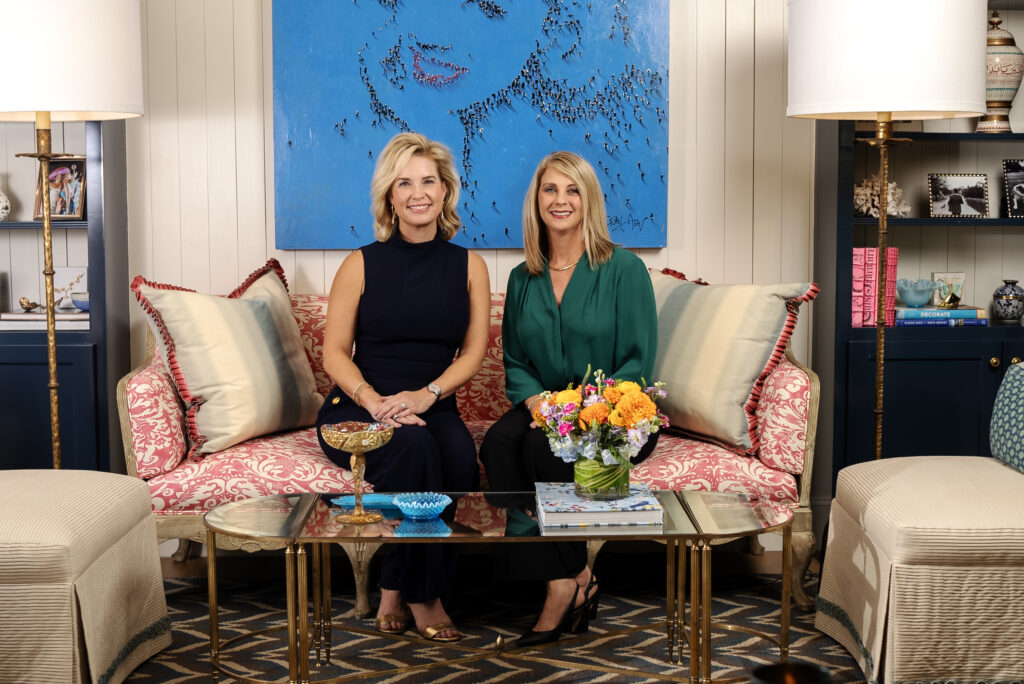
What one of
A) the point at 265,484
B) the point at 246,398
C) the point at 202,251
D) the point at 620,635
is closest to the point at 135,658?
the point at 265,484

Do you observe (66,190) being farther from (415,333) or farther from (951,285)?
(951,285)

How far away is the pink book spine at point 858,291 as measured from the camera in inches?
137

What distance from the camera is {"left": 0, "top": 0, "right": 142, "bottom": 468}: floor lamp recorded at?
9.25ft

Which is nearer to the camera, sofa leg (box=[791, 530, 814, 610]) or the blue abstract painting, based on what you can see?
sofa leg (box=[791, 530, 814, 610])

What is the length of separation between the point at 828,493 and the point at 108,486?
2.41m

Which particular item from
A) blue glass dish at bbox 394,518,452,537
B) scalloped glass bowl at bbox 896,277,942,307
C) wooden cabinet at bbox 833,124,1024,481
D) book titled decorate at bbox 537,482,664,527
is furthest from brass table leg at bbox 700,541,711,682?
scalloped glass bowl at bbox 896,277,942,307

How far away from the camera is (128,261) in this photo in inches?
144

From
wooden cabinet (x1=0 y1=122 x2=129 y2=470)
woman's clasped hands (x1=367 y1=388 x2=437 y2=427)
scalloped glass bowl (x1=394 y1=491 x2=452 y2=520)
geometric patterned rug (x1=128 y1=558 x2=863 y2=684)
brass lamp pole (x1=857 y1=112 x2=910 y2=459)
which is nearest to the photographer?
scalloped glass bowl (x1=394 y1=491 x2=452 y2=520)

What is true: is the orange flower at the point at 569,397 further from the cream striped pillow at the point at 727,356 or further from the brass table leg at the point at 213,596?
the cream striped pillow at the point at 727,356

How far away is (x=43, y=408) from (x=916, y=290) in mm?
2950

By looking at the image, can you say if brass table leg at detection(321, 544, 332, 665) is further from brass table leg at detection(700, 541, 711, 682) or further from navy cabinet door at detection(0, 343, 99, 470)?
navy cabinet door at detection(0, 343, 99, 470)

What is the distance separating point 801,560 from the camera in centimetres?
294

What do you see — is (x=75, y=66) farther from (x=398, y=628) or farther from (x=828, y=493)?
(x=828, y=493)

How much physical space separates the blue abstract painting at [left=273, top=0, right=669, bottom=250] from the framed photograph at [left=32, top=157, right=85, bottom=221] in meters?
0.66
